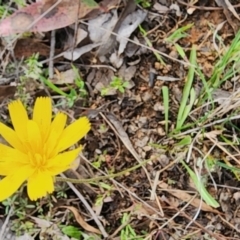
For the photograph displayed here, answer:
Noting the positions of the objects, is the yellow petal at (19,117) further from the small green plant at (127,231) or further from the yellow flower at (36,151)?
the small green plant at (127,231)

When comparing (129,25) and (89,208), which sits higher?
(129,25)

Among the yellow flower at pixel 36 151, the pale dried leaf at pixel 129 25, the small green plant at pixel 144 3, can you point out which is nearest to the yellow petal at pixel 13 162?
the yellow flower at pixel 36 151

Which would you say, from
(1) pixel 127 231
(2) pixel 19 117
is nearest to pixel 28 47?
(2) pixel 19 117

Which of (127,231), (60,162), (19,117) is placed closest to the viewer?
(60,162)

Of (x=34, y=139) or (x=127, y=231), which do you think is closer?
(x=34, y=139)

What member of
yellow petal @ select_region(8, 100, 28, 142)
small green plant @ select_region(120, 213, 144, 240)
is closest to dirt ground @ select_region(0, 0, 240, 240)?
small green plant @ select_region(120, 213, 144, 240)

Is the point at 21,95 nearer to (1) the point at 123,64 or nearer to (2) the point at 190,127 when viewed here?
(1) the point at 123,64

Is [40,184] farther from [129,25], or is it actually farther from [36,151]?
[129,25]
